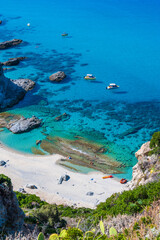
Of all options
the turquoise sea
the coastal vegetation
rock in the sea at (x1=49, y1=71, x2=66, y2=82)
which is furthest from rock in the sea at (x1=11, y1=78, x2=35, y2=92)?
the coastal vegetation

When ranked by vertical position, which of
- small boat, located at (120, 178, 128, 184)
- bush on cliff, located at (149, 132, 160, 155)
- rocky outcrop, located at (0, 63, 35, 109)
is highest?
bush on cliff, located at (149, 132, 160, 155)

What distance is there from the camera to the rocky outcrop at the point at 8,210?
46.2ft

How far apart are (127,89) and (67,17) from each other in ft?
186

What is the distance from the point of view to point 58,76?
53156mm

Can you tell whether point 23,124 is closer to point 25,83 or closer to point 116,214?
point 25,83

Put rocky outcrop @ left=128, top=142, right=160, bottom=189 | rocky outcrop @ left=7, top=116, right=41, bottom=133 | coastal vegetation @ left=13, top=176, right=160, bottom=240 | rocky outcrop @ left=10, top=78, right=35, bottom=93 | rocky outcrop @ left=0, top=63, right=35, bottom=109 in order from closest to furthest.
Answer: coastal vegetation @ left=13, top=176, right=160, bottom=240
rocky outcrop @ left=128, top=142, right=160, bottom=189
rocky outcrop @ left=7, top=116, right=41, bottom=133
rocky outcrop @ left=0, top=63, right=35, bottom=109
rocky outcrop @ left=10, top=78, right=35, bottom=93

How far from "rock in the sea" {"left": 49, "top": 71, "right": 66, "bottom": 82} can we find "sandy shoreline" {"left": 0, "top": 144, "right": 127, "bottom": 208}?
22568 millimetres

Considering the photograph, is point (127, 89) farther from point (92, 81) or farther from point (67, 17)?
point (67, 17)

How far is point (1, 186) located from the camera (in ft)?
47.3

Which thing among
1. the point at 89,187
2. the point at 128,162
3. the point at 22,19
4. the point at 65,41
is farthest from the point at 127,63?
the point at 22,19

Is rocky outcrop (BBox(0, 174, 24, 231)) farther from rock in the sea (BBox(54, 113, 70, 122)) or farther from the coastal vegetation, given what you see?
rock in the sea (BBox(54, 113, 70, 122))

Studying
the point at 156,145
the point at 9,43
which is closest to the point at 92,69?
the point at 9,43

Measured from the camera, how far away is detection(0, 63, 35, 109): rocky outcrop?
44.4 m

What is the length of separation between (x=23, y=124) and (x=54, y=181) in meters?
12.2
